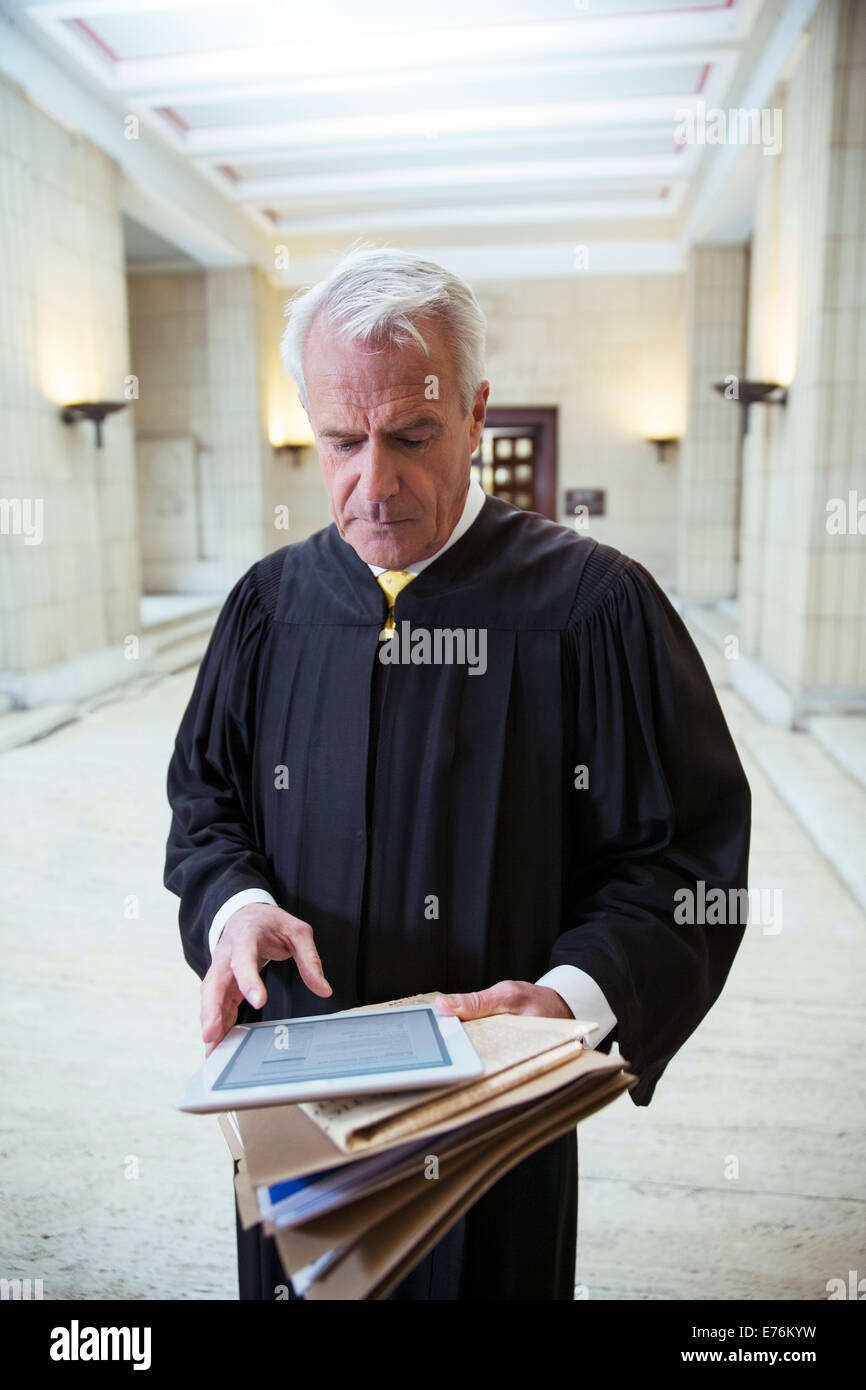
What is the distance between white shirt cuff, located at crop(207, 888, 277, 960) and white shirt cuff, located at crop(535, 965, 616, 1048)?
0.45 meters

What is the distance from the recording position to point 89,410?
379 inches

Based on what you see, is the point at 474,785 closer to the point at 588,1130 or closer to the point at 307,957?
the point at 307,957

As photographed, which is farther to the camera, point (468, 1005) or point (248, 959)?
point (248, 959)

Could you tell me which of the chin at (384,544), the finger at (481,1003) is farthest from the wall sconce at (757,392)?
the finger at (481,1003)

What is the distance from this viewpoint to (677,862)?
1.58 m

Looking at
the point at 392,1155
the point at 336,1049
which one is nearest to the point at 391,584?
the point at 336,1049

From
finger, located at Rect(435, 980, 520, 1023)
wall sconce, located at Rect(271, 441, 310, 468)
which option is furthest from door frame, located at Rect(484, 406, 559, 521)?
finger, located at Rect(435, 980, 520, 1023)

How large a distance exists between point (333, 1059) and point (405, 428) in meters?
0.87

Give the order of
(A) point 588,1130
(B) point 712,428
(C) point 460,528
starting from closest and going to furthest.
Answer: (C) point 460,528 < (A) point 588,1130 < (B) point 712,428

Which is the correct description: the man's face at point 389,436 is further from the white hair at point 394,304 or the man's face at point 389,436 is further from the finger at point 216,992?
the finger at point 216,992

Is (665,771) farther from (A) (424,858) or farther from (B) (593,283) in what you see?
(B) (593,283)

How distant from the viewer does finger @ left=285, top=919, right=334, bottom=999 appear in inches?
54.4

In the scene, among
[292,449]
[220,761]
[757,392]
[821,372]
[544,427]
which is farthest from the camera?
[292,449]

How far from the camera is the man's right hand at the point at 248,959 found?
4.48 feet
